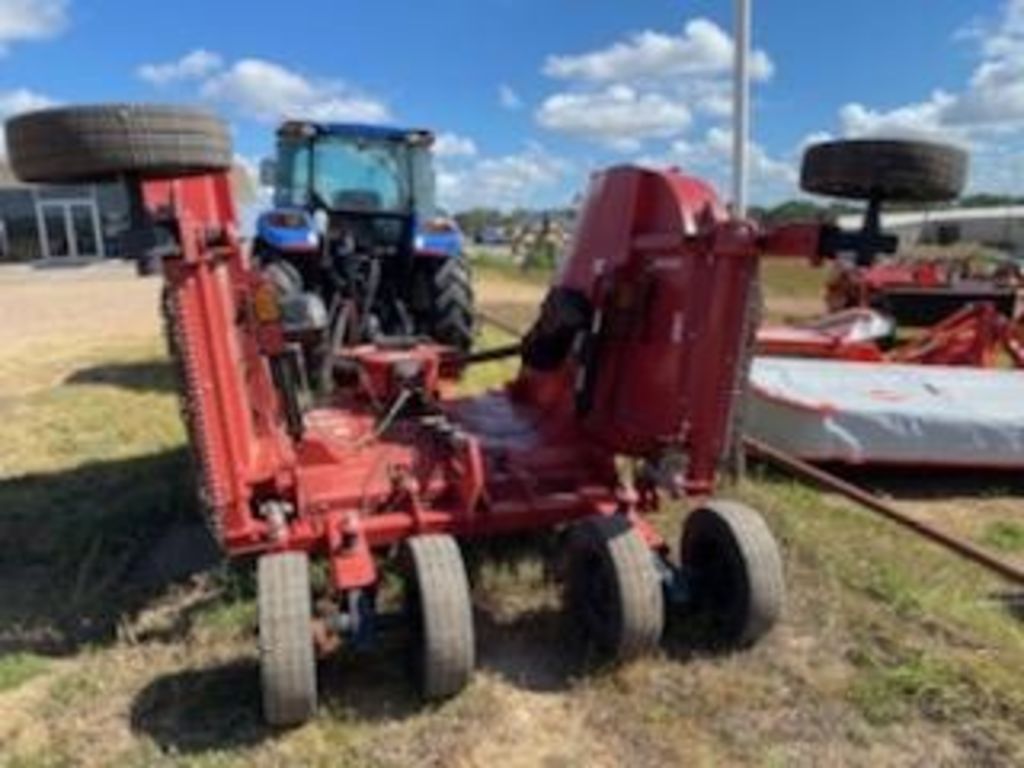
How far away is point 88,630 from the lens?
4.68 meters

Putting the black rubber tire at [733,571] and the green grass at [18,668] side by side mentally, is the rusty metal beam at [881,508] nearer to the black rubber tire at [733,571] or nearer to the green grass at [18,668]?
the black rubber tire at [733,571]

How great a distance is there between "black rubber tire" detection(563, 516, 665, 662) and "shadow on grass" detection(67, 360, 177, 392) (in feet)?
21.6

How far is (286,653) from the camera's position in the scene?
3643mm

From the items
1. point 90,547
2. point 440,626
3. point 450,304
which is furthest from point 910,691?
point 450,304

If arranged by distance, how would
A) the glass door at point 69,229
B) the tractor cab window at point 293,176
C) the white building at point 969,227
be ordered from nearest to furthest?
the tractor cab window at point 293,176, the glass door at point 69,229, the white building at point 969,227

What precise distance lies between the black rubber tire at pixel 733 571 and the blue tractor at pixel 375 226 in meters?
5.45

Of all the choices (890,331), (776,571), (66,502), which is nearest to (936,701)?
(776,571)

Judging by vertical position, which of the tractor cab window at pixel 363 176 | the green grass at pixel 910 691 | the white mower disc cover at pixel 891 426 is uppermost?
the tractor cab window at pixel 363 176

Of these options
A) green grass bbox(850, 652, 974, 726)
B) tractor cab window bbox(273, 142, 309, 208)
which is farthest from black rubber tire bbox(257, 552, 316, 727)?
tractor cab window bbox(273, 142, 309, 208)

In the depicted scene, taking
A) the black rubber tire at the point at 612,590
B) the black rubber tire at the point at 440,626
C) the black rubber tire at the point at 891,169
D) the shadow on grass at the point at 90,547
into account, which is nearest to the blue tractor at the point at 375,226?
the shadow on grass at the point at 90,547

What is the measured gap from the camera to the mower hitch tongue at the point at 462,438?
3.91 m

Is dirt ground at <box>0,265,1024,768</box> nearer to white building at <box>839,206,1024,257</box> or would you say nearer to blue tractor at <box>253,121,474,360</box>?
blue tractor at <box>253,121,474,360</box>

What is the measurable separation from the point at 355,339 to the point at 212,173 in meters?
4.73

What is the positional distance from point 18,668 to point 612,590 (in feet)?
6.81
